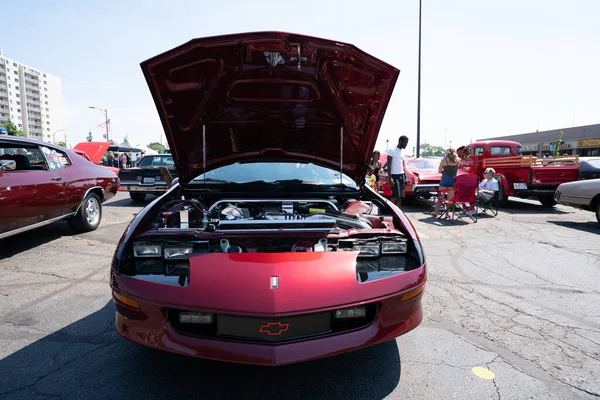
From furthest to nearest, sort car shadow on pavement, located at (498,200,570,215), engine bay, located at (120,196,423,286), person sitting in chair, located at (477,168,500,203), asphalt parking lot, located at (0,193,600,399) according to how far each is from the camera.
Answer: car shadow on pavement, located at (498,200,570,215), person sitting in chair, located at (477,168,500,203), engine bay, located at (120,196,423,286), asphalt parking lot, located at (0,193,600,399)

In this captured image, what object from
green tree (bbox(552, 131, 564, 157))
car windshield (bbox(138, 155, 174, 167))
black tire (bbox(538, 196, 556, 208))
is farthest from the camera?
green tree (bbox(552, 131, 564, 157))

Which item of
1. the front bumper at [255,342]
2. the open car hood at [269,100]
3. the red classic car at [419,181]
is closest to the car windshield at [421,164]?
the red classic car at [419,181]

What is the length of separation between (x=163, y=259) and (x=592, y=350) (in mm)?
3047

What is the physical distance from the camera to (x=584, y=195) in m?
7.11

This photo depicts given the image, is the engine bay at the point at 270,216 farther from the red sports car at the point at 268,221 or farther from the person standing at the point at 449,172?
the person standing at the point at 449,172

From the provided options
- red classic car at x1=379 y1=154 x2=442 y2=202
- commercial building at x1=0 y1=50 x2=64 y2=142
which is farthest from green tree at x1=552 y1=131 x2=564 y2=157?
commercial building at x1=0 y1=50 x2=64 y2=142

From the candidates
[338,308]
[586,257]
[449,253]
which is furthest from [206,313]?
[586,257]

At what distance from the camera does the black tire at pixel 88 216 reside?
570 centimetres

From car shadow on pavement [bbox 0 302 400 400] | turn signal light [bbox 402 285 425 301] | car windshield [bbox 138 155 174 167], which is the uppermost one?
car windshield [bbox 138 155 174 167]

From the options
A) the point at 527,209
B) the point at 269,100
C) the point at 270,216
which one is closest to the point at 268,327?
the point at 270,216

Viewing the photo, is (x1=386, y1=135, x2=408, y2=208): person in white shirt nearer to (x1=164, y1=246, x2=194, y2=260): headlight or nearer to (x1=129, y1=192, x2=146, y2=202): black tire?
(x1=164, y1=246, x2=194, y2=260): headlight

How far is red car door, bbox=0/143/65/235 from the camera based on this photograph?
13.4 feet

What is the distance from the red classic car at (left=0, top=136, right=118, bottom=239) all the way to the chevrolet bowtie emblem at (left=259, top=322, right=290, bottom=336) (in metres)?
4.01

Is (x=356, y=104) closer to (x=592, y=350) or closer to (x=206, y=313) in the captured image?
(x=206, y=313)
